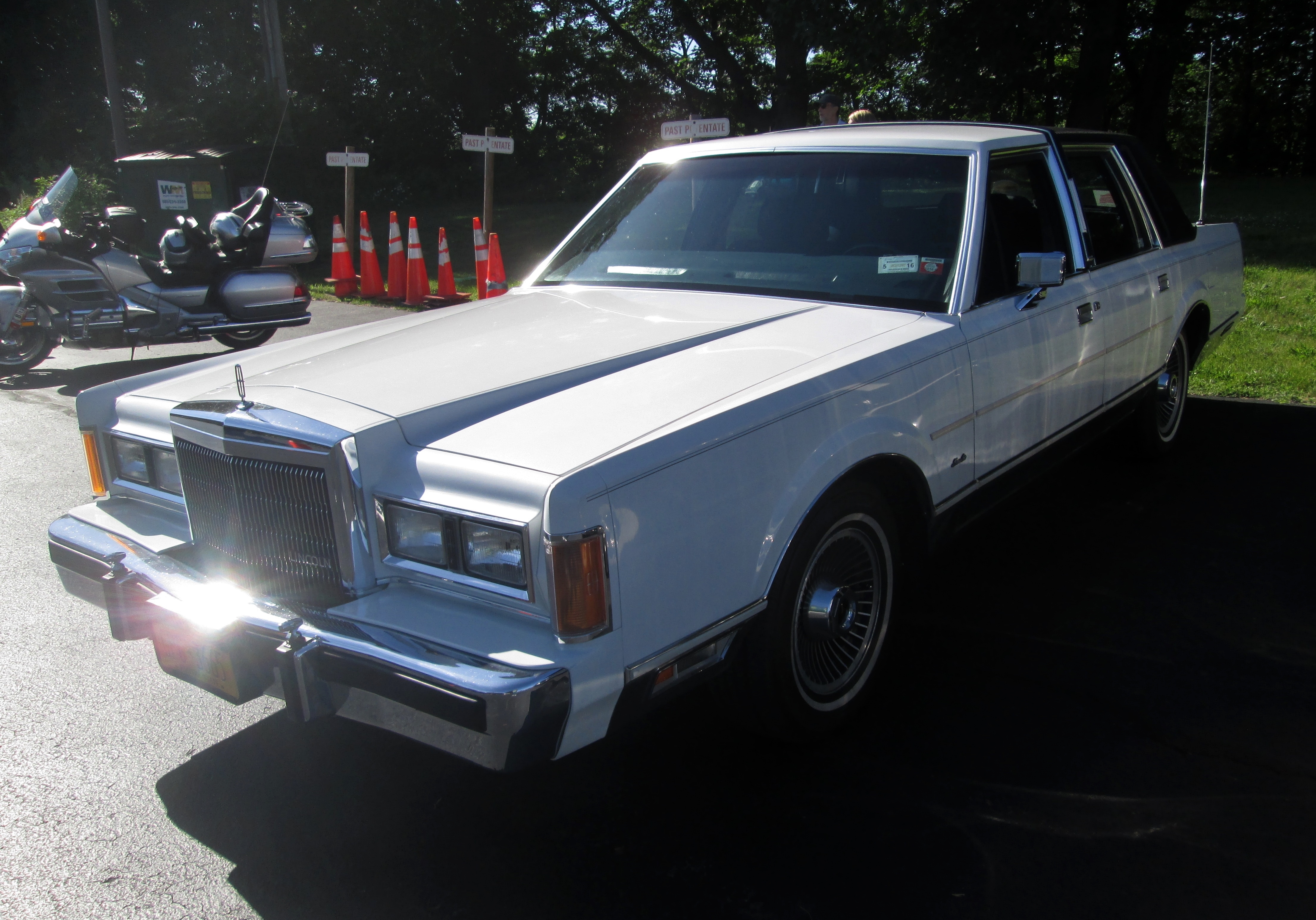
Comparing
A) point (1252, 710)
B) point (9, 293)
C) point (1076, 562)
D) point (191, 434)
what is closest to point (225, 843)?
point (191, 434)

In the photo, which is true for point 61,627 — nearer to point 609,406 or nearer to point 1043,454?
point 609,406

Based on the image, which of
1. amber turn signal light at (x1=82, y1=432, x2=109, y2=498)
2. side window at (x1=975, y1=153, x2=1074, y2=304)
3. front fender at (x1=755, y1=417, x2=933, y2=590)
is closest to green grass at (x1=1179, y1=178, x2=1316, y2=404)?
side window at (x1=975, y1=153, x2=1074, y2=304)

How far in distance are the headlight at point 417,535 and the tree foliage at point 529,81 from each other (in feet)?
61.9

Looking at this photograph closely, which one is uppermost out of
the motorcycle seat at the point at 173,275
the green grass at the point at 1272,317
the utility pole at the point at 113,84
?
the utility pole at the point at 113,84

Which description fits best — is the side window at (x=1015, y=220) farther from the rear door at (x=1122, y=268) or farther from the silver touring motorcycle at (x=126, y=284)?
the silver touring motorcycle at (x=126, y=284)

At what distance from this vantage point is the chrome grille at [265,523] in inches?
98.5

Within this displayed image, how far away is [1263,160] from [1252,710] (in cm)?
3047

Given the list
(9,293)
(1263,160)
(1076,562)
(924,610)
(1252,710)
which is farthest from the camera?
(1263,160)

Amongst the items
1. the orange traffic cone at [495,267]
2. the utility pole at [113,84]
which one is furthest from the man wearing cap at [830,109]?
the utility pole at [113,84]

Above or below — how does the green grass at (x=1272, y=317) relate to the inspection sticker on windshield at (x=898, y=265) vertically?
below

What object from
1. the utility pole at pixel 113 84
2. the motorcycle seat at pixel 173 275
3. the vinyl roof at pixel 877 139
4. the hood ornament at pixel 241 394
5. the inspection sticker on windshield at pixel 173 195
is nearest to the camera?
the hood ornament at pixel 241 394

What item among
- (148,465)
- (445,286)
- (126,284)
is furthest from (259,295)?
(148,465)

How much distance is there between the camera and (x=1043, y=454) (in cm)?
395

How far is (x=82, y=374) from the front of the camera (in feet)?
29.0
